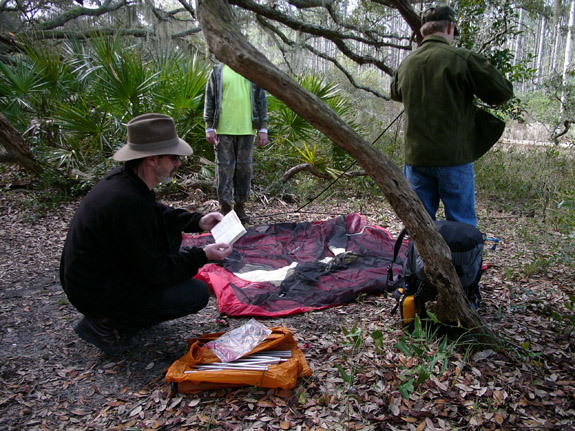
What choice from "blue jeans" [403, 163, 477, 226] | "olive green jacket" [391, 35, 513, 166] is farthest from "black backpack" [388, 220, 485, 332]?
"olive green jacket" [391, 35, 513, 166]

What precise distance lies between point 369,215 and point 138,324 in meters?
3.64

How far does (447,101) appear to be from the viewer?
2.75m

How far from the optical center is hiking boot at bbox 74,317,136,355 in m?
2.47

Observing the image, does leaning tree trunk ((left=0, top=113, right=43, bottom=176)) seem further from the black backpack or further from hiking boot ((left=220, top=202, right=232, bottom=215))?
the black backpack

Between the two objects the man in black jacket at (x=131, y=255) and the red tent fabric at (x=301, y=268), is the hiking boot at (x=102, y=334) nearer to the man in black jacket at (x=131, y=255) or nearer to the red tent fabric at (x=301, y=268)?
the man in black jacket at (x=131, y=255)

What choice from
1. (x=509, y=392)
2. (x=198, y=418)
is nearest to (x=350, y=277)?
(x=509, y=392)

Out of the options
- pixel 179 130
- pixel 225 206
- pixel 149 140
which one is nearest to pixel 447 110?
pixel 149 140

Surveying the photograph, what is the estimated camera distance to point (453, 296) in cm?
226

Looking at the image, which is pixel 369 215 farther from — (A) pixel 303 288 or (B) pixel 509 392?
(B) pixel 509 392

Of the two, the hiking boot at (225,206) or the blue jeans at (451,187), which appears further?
the hiking boot at (225,206)

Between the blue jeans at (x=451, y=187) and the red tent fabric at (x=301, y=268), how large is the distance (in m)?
0.59

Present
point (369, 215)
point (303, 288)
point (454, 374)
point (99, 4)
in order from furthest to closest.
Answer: point (99, 4), point (369, 215), point (303, 288), point (454, 374)

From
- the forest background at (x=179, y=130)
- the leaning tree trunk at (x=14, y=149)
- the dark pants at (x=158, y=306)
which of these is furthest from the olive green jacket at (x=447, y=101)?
the leaning tree trunk at (x=14, y=149)

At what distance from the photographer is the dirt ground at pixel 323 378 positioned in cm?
195
